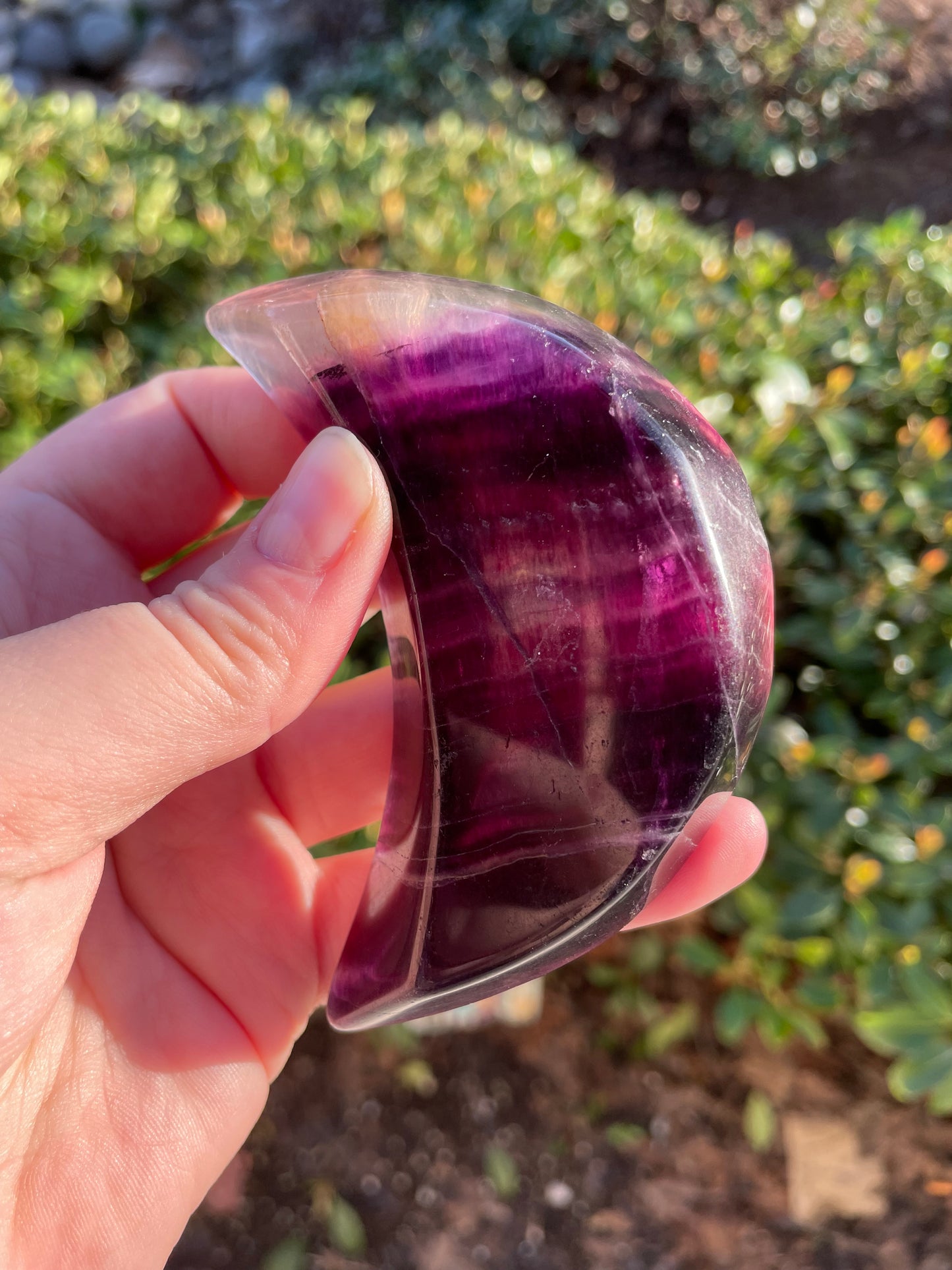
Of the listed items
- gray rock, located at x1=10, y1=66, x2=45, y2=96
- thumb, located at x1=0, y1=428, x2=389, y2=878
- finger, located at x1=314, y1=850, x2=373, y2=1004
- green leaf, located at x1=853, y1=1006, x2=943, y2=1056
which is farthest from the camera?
gray rock, located at x1=10, y1=66, x2=45, y2=96

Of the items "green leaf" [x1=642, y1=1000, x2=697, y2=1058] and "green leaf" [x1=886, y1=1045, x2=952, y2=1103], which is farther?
"green leaf" [x1=642, y1=1000, x2=697, y2=1058]

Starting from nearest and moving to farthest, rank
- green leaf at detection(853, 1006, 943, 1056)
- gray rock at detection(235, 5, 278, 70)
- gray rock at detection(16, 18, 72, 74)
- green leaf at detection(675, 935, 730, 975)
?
green leaf at detection(853, 1006, 943, 1056), green leaf at detection(675, 935, 730, 975), gray rock at detection(16, 18, 72, 74), gray rock at detection(235, 5, 278, 70)

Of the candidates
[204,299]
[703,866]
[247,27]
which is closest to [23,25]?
[247,27]

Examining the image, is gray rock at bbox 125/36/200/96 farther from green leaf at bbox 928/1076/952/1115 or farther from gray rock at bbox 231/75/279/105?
green leaf at bbox 928/1076/952/1115

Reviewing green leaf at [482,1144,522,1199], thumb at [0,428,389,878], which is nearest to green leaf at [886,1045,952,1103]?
green leaf at [482,1144,522,1199]

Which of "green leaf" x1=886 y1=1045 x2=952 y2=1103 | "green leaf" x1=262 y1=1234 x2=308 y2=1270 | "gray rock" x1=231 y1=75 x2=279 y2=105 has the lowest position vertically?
"green leaf" x1=262 y1=1234 x2=308 y2=1270

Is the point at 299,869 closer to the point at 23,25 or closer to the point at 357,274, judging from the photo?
the point at 357,274

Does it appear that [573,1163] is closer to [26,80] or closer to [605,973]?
[605,973]

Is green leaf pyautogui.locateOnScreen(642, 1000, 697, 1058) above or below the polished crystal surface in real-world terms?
below
